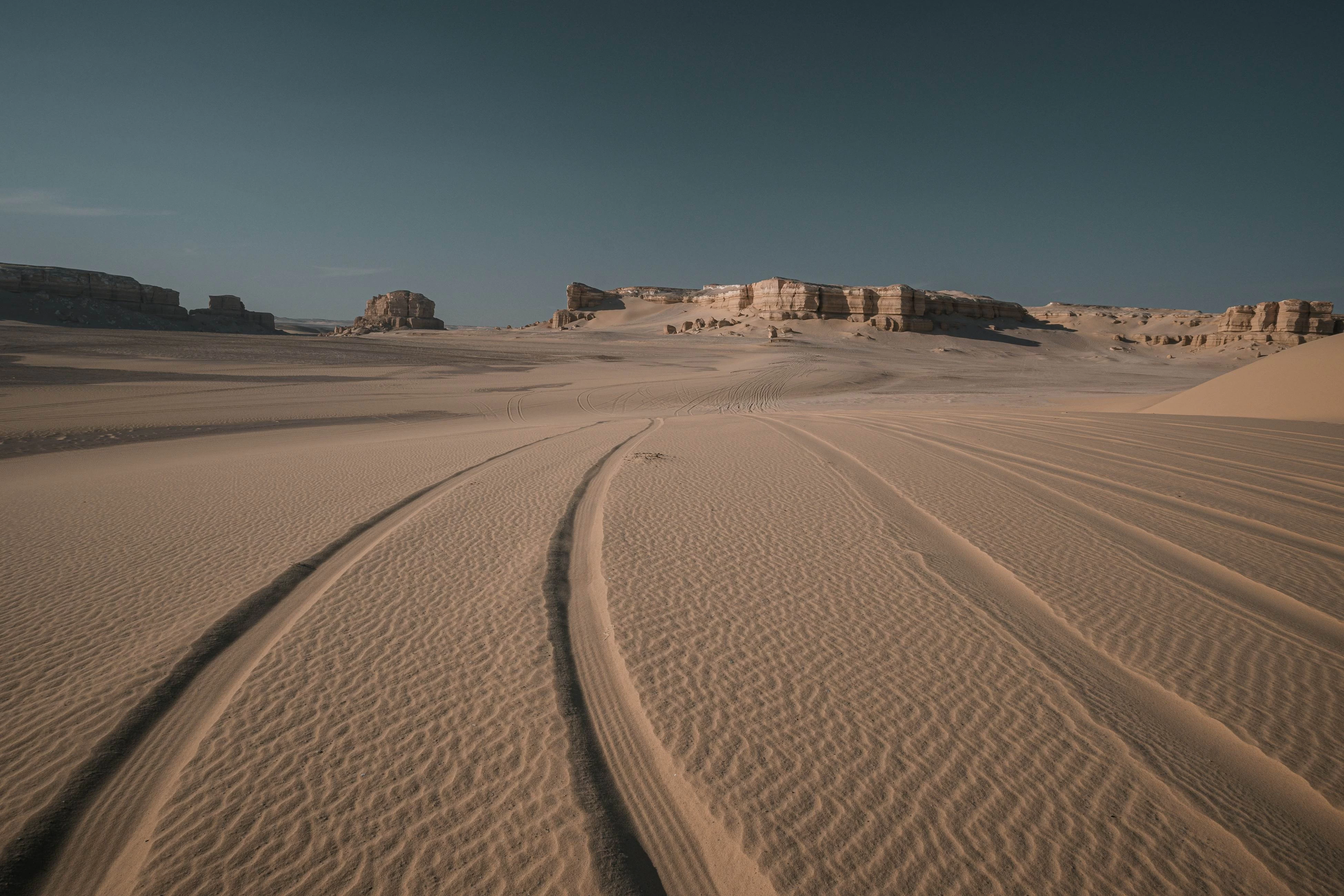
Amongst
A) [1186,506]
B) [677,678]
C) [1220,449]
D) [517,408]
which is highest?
[1220,449]

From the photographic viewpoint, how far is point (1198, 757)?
2.00 meters

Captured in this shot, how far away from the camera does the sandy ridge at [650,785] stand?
5.31 ft

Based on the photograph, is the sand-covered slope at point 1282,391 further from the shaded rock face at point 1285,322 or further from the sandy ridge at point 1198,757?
the shaded rock face at point 1285,322

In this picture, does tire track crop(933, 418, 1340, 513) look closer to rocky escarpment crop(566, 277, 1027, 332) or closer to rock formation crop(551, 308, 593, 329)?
rocky escarpment crop(566, 277, 1027, 332)

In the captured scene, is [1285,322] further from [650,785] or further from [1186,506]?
[650,785]

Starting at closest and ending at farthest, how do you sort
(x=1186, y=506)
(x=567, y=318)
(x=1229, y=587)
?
(x=1229, y=587) → (x=1186, y=506) → (x=567, y=318)

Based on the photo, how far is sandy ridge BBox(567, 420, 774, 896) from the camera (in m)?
1.62

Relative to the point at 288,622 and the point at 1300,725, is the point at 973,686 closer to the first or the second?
the point at 1300,725

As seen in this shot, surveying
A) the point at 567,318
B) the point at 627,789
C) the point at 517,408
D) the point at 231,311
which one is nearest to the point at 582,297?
the point at 567,318

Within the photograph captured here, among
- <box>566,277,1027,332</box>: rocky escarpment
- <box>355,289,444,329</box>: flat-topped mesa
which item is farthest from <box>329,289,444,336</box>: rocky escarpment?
<box>566,277,1027,332</box>: rocky escarpment

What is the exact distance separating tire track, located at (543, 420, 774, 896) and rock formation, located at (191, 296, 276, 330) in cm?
5971

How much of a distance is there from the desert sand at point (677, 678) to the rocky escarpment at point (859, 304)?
1434 inches

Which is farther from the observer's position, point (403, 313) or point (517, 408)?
point (403, 313)

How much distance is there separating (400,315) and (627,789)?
220 feet
